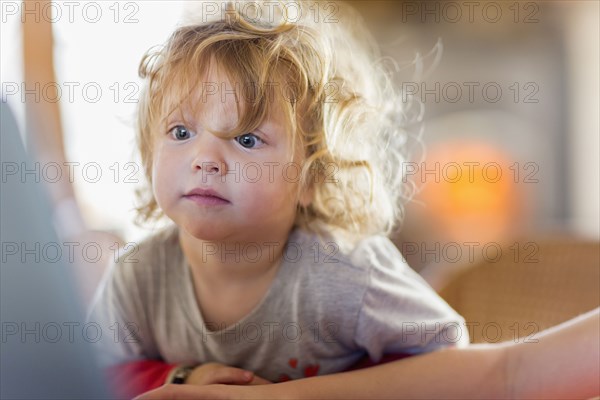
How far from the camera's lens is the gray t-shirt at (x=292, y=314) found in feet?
2.27

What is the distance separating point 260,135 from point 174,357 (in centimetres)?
30

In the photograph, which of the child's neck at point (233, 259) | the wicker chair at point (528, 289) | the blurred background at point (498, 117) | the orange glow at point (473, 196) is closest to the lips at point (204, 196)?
the child's neck at point (233, 259)

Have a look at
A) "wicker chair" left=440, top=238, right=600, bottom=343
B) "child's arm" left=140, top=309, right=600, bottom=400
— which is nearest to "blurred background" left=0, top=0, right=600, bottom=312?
"wicker chair" left=440, top=238, right=600, bottom=343

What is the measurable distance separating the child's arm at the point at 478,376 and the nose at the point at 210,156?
0.18 metres

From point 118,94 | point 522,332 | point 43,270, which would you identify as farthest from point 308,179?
point 522,332

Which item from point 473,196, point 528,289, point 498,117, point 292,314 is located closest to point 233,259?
point 292,314

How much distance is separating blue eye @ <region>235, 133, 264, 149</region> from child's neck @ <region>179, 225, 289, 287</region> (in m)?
0.14

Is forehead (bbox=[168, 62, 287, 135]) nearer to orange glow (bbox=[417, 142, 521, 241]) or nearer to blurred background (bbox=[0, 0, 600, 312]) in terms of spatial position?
blurred background (bbox=[0, 0, 600, 312])

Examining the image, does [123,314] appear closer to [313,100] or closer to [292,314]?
[292,314]

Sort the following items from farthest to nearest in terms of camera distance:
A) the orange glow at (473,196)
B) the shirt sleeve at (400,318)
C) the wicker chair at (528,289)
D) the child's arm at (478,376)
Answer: the orange glow at (473,196) < the wicker chair at (528,289) < the shirt sleeve at (400,318) < the child's arm at (478,376)

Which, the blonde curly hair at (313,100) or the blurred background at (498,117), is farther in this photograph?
the blurred background at (498,117)

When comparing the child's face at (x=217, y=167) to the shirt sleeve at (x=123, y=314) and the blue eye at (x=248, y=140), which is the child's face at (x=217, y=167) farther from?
the shirt sleeve at (x=123, y=314)

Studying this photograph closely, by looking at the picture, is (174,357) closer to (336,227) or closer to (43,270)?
(336,227)

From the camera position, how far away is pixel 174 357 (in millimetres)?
763
